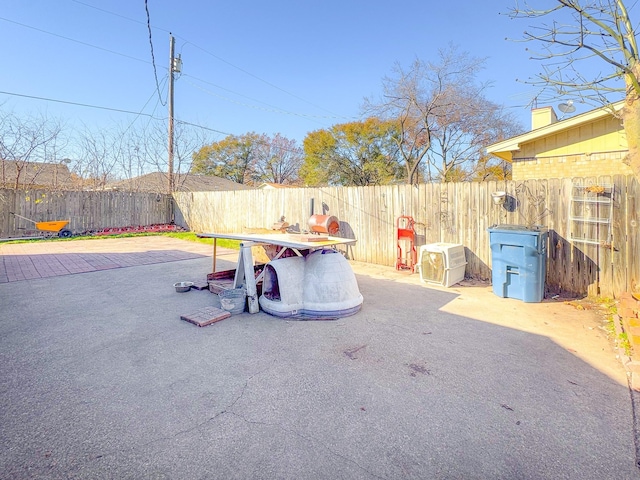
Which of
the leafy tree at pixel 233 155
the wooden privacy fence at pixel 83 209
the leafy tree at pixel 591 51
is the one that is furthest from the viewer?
the leafy tree at pixel 233 155

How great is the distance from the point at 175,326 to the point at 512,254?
4514mm

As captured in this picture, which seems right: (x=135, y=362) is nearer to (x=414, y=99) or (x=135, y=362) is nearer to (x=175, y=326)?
(x=175, y=326)

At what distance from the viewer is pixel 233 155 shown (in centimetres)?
3136

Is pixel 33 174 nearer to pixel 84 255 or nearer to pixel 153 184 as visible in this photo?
pixel 153 184

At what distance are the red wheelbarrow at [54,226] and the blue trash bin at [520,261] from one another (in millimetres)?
13772

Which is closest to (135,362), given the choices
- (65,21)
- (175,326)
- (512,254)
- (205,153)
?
(175,326)

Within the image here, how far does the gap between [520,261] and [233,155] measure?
100.0 ft

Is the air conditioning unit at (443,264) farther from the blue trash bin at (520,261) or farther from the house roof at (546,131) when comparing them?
the house roof at (546,131)

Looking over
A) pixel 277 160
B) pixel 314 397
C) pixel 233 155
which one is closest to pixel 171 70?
pixel 314 397

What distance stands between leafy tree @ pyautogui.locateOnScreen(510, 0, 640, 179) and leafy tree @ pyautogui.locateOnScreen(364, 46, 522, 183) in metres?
10.0

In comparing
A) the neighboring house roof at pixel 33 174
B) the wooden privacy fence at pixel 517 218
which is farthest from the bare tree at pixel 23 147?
the wooden privacy fence at pixel 517 218

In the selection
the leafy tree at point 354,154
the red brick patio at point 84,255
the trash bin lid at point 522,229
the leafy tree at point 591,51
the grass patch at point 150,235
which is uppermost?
the leafy tree at point 354,154

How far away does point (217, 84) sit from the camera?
17062 mm

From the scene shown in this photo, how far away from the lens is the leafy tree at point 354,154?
68.4ft
